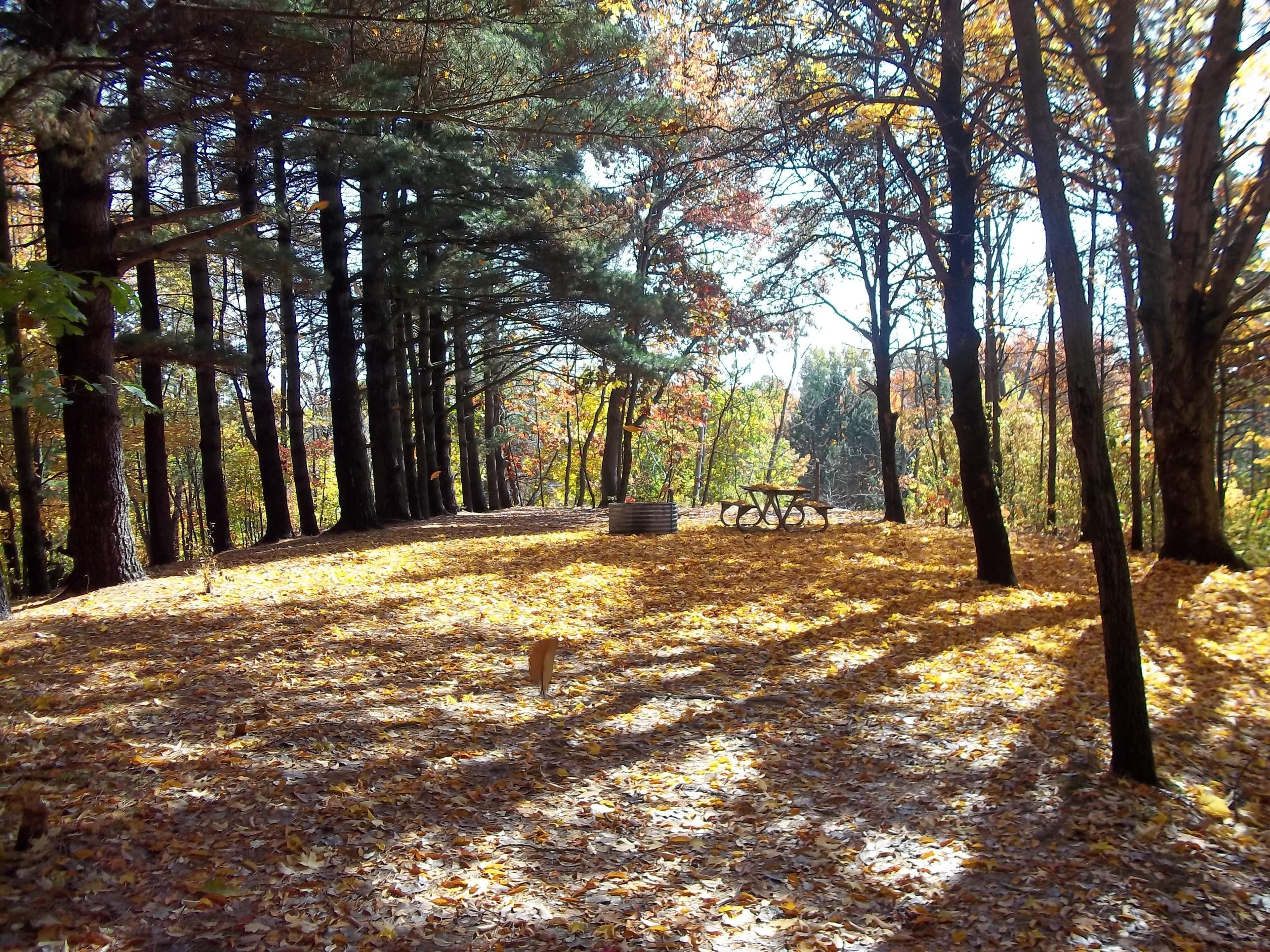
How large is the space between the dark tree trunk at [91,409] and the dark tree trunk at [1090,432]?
731cm

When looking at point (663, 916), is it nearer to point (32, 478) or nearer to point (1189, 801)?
point (1189, 801)

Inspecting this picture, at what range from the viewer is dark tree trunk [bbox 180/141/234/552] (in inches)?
→ 463

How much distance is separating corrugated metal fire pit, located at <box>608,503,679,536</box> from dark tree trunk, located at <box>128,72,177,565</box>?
658 cm

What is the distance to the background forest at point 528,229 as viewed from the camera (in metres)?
6.12

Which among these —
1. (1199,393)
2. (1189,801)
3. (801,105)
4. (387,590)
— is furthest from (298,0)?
(1199,393)

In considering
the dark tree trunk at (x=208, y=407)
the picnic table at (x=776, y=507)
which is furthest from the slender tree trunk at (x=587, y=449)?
the dark tree trunk at (x=208, y=407)

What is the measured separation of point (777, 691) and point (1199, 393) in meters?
6.37

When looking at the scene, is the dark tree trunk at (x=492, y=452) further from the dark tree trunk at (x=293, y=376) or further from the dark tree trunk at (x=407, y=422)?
the dark tree trunk at (x=293, y=376)

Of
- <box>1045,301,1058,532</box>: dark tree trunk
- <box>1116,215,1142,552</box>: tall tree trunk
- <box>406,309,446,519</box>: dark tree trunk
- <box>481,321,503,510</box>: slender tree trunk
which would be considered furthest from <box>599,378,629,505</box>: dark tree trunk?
<box>1116,215,1142,552</box>: tall tree trunk

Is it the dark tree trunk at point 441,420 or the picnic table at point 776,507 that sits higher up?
the dark tree trunk at point 441,420

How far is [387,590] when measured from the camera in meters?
7.66

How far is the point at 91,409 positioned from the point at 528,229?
806 centimetres

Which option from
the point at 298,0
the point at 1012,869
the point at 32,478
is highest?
the point at 298,0

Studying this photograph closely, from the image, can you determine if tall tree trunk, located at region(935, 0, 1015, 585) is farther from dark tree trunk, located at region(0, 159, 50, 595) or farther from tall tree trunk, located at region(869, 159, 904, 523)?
dark tree trunk, located at region(0, 159, 50, 595)
